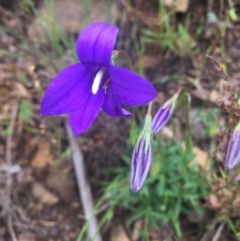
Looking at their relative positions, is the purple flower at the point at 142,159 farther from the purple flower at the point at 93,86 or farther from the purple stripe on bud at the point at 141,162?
the purple flower at the point at 93,86

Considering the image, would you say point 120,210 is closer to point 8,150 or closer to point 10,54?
point 8,150

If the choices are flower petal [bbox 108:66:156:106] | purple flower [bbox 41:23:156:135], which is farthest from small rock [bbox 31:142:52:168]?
flower petal [bbox 108:66:156:106]

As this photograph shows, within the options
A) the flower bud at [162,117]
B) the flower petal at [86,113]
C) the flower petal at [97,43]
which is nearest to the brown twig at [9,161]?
the flower petal at [86,113]

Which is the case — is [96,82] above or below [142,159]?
above

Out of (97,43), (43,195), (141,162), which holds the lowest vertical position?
(43,195)

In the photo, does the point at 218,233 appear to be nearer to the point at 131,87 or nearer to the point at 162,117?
the point at 162,117

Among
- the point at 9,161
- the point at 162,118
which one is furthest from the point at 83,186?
the point at 162,118

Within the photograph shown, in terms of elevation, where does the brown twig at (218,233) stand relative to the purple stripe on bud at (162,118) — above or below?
below

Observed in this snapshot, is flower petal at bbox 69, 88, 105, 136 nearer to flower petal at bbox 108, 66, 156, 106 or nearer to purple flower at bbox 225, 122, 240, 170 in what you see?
flower petal at bbox 108, 66, 156, 106
